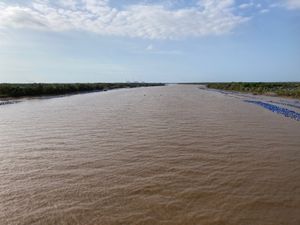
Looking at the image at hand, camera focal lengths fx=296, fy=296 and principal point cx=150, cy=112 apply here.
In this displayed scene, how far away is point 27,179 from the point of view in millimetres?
7242

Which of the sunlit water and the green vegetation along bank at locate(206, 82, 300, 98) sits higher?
the green vegetation along bank at locate(206, 82, 300, 98)

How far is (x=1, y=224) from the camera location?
16.5 feet

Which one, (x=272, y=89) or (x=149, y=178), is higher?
(x=272, y=89)

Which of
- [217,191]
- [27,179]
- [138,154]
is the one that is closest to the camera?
[217,191]

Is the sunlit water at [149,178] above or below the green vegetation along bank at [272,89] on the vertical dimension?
below

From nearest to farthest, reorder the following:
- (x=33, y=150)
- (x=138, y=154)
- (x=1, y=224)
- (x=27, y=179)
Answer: (x=1, y=224)
(x=27, y=179)
(x=138, y=154)
(x=33, y=150)

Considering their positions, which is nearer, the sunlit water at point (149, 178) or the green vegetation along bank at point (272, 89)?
the sunlit water at point (149, 178)

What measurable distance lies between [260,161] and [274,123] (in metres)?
8.86

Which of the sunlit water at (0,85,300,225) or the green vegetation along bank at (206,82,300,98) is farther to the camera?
the green vegetation along bank at (206,82,300,98)

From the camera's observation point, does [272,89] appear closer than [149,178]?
No

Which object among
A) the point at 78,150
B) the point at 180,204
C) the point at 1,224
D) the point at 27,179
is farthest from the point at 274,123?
the point at 1,224

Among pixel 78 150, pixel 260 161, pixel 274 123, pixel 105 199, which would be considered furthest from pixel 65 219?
pixel 274 123

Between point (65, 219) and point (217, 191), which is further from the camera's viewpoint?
point (217, 191)

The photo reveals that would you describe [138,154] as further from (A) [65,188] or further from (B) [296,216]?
(B) [296,216]
